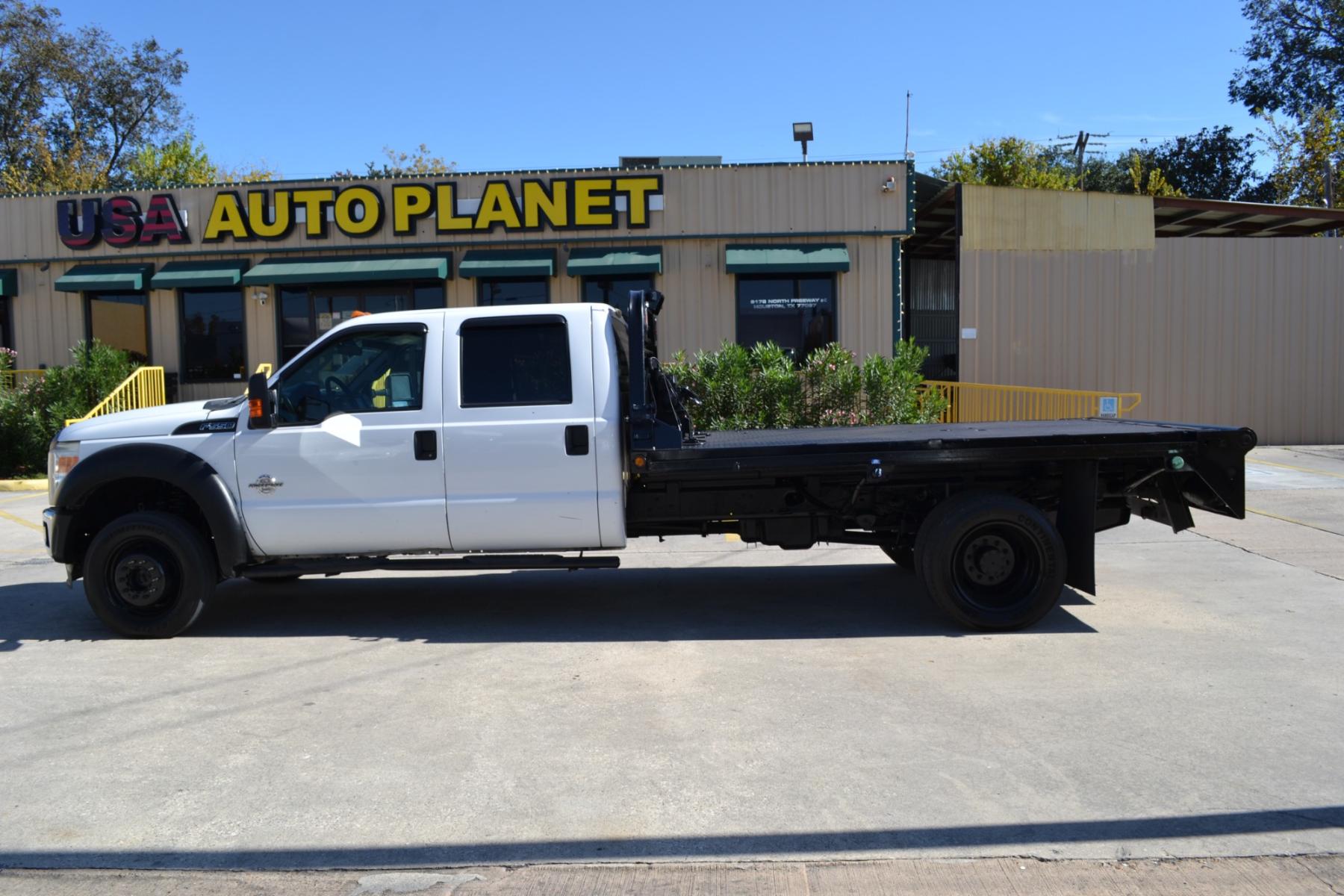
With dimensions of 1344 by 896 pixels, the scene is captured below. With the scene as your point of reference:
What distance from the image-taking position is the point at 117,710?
18.0 feet

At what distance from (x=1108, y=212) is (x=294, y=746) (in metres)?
16.4

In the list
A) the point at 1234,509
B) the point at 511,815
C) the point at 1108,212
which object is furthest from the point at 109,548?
the point at 1108,212

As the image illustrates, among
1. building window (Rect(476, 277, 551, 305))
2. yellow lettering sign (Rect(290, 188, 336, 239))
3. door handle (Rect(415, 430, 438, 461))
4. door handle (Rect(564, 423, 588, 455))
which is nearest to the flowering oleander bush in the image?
building window (Rect(476, 277, 551, 305))

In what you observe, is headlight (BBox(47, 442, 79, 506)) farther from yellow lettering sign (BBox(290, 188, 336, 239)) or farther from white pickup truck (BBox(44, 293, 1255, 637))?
yellow lettering sign (BBox(290, 188, 336, 239))

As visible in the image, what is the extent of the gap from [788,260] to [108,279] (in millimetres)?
11734

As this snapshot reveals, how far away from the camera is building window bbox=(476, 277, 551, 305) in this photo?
17.6 metres

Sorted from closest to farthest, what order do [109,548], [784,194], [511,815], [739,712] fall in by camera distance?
1. [511,815]
2. [739,712]
3. [109,548]
4. [784,194]

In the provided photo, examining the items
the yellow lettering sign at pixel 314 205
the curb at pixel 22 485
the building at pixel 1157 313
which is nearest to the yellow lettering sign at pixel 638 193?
the building at pixel 1157 313

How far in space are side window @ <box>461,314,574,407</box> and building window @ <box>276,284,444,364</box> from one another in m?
11.6

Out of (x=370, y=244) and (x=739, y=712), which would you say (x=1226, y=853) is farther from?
(x=370, y=244)

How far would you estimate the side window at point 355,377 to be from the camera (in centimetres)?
678

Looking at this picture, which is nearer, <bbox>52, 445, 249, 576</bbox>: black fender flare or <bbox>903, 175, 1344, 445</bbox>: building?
<bbox>52, 445, 249, 576</bbox>: black fender flare

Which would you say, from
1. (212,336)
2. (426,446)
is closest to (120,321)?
(212,336)

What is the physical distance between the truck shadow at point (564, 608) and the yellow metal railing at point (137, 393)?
819 cm
